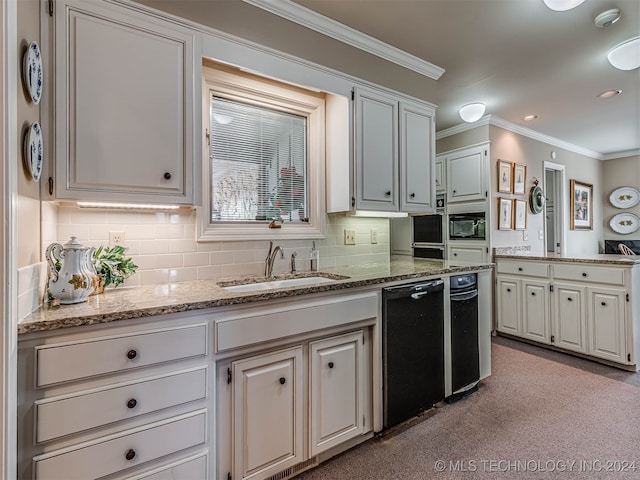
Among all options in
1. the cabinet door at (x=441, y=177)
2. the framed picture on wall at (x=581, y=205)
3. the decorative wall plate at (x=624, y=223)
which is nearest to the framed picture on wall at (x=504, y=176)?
the cabinet door at (x=441, y=177)

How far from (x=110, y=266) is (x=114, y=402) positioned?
630 millimetres

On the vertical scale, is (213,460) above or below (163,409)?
below

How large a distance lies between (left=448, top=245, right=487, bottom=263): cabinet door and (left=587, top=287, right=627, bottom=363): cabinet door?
3.71 ft

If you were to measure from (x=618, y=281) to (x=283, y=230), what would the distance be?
3.02 m

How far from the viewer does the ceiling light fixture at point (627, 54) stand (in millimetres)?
2283

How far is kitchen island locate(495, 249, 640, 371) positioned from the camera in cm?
280

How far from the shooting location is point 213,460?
52.9 inches

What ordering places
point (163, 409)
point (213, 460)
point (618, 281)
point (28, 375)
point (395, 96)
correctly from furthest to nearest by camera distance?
point (618, 281), point (395, 96), point (213, 460), point (163, 409), point (28, 375)

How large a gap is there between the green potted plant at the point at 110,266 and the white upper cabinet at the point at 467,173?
3.85m

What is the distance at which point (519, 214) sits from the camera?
13.8 ft

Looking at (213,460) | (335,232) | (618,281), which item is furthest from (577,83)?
(213,460)

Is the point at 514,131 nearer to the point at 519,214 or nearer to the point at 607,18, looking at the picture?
the point at 519,214

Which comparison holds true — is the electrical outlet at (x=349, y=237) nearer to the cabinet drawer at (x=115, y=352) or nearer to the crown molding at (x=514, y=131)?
the cabinet drawer at (x=115, y=352)

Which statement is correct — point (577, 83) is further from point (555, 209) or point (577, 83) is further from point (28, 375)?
point (28, 375)
